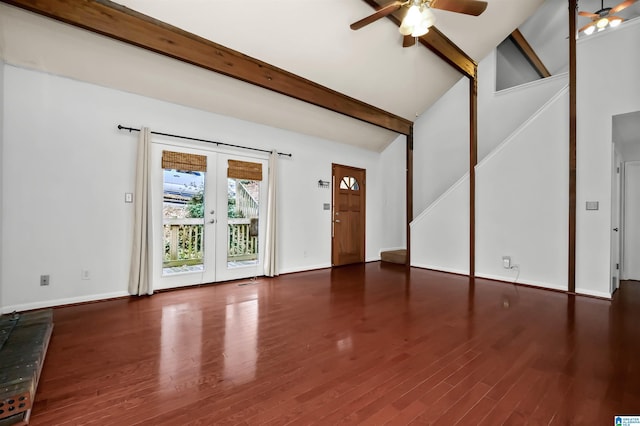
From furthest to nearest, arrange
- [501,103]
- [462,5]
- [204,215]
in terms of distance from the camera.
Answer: [501,103] → [204,215] → [462,5]

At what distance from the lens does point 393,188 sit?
24.6 feet

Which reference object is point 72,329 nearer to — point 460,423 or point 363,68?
point 460,423

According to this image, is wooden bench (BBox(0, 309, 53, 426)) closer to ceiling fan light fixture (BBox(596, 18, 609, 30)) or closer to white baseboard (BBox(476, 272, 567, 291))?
white baseboard (BBox(476, 272, 567, 291))

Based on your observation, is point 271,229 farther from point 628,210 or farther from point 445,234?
point 628,210

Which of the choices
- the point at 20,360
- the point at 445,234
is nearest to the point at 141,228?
the point at 20,360

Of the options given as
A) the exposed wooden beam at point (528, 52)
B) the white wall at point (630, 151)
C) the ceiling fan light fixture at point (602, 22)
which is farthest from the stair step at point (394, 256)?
the exposed wooden beam at point (528, 52)

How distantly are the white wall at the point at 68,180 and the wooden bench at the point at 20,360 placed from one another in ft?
2.55

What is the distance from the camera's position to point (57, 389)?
6.15ft

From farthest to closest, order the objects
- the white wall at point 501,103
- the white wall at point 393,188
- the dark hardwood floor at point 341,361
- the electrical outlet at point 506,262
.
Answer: the white wall at point 393,188 < the white wall at point 501,103 < the electrical outlet at point 506,262 < the dark hardwood floor at point 341,361

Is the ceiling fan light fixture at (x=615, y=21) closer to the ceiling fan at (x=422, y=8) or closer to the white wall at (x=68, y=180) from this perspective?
the ceiling fan at (x=422, y=8)

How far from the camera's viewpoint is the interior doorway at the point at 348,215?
20.8ft

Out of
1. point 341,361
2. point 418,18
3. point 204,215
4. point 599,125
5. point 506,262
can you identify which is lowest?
point 341,361

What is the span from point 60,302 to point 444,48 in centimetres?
660

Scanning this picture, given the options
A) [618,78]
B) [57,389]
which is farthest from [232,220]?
[618,78]
